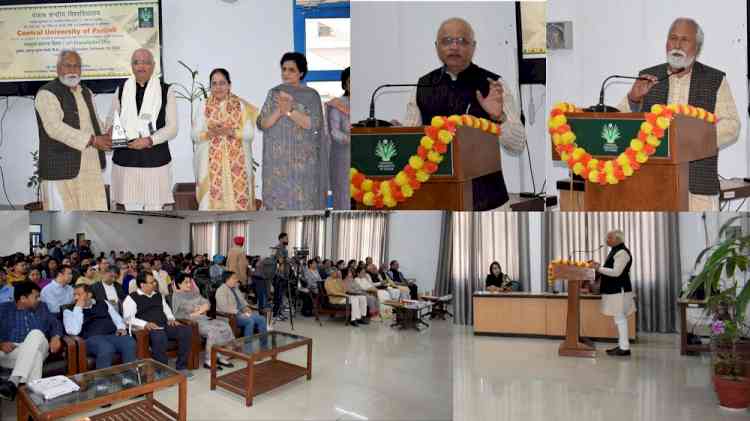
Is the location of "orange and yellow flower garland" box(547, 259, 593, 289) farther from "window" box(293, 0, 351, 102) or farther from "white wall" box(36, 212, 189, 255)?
"white wall" box(36, 212, 189, 255)

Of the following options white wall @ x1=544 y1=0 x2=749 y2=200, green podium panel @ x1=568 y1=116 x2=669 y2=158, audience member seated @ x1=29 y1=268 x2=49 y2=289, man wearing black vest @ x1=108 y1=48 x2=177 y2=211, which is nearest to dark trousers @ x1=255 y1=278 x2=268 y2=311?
man wearing black vest @ x1=108 y1=48 x2=177 y2=211

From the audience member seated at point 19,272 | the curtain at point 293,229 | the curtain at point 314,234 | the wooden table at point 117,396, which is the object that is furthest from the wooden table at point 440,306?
the audience member seated at point 19,272

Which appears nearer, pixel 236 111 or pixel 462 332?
pixel 236 111

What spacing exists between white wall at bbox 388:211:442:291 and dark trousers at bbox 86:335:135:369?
1.16 m

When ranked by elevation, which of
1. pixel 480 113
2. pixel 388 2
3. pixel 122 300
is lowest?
pixel 122 300

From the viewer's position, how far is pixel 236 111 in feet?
6.31

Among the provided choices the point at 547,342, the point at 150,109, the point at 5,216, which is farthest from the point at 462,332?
the point at 5,216

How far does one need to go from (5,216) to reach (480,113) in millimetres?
2142

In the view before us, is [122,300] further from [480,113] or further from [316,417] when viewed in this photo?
[480,113]

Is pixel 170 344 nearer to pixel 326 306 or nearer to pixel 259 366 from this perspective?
pixel 259 366

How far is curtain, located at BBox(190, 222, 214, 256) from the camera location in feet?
6.39


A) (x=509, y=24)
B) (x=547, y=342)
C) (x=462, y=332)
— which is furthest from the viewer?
(x=547, y=342)

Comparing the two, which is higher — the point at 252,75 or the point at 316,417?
the point at 252,75

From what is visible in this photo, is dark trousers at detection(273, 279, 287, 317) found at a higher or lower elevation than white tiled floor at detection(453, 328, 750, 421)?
higher
